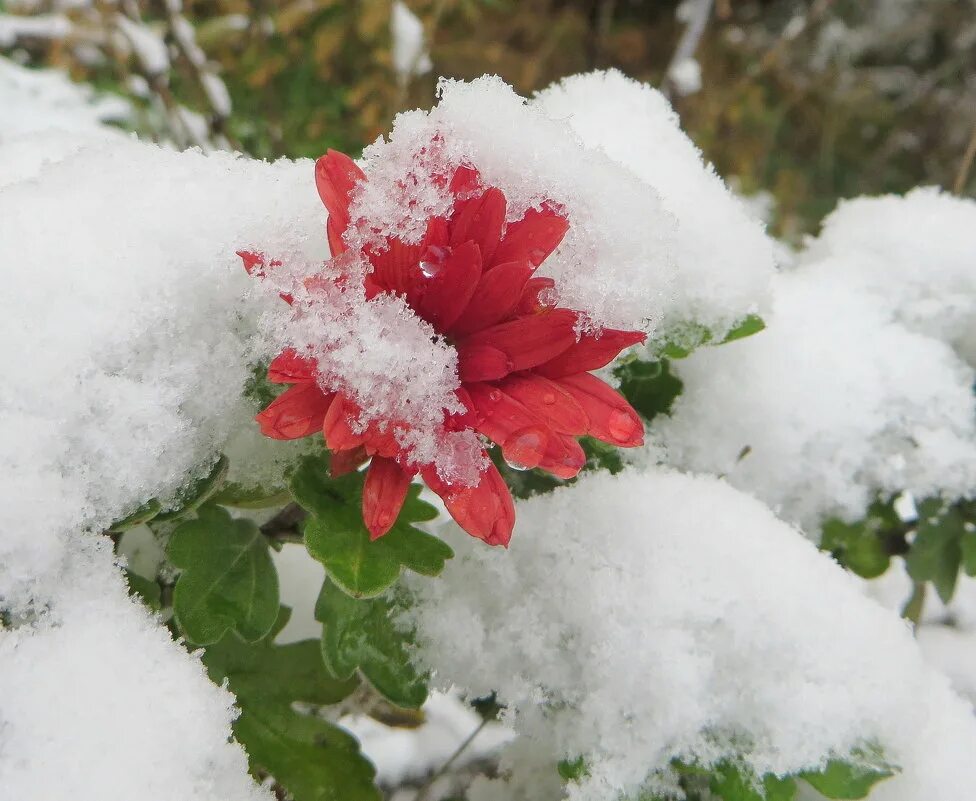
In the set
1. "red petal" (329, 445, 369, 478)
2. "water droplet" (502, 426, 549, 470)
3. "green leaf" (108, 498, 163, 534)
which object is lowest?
"green leaf" (108, 498, 163, 534)

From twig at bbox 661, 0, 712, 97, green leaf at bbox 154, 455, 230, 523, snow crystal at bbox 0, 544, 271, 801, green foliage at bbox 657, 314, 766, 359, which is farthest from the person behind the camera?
twig at bbox 661, 0, 712, 97

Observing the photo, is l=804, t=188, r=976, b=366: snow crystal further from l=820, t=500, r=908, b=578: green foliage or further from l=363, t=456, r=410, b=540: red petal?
l=363, t=456, r=410, b=540: red petal

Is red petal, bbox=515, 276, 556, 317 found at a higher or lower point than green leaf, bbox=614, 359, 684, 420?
higher

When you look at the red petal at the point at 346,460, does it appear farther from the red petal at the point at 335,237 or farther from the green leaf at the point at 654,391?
the green leaf at the point at 654,391

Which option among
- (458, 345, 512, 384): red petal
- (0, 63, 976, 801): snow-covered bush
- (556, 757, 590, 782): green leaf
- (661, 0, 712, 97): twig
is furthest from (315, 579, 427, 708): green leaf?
(661, 0, 712, 97): twig

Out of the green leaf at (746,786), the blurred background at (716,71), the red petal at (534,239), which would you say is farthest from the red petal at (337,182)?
the blurred background at (716,71)

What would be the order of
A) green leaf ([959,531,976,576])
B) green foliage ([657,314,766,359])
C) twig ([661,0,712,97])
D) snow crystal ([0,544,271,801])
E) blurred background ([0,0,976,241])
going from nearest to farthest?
snow crystal ([0,544,271,801])
green foliage ([657,314,766,359])
green leaf ([959,531,976,576])
twig ([661,0,712,97])
blurred background ([0,0,976,241])

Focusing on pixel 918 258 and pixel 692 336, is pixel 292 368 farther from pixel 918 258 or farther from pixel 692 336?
pixel 918 258
